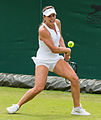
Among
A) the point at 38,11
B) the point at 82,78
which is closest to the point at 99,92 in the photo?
the point at 82,78

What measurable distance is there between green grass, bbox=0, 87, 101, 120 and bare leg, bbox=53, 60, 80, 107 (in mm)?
309

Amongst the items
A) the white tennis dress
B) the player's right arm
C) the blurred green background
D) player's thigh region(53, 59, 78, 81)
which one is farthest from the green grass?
the blurred green background

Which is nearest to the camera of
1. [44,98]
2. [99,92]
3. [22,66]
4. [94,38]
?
[44,98]

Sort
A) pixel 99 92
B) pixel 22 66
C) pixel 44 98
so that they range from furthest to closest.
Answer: pixel 22 66 → pixel 99 92 → pixel 44 98

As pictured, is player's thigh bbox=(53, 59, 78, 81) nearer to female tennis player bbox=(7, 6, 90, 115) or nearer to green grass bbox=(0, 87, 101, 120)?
female tennis player bbox=(7, 6, 90, 115)

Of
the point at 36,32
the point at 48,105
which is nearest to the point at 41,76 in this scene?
the point at 48,105

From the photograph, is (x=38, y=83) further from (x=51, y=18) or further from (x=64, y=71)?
(x=51, y=18)

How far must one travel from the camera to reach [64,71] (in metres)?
6.73

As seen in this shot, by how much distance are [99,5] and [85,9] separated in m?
0.38

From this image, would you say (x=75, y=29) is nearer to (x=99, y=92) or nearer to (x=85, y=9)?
(x=85, y=9)

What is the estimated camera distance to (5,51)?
12016 mm

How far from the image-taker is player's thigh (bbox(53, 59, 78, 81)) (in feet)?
21.9

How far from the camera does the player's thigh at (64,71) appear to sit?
666 cm

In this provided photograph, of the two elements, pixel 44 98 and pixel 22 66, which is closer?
pixel 44 98
